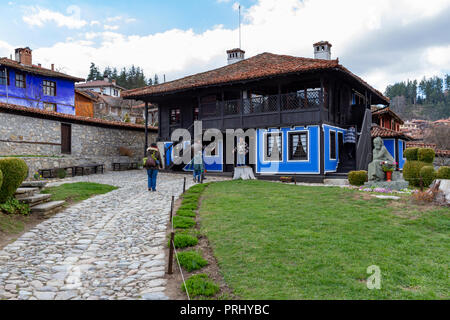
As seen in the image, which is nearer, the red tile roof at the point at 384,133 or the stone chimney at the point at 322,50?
the red tile roof at the point at 384,133

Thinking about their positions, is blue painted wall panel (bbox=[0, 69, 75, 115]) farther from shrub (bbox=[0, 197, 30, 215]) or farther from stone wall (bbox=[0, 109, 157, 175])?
shrub (bbox=[0, 197, 30, 215])

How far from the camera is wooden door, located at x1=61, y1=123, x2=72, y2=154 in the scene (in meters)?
19.6

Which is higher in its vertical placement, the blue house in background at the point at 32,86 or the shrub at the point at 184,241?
the blue house in background at the point at 32,86

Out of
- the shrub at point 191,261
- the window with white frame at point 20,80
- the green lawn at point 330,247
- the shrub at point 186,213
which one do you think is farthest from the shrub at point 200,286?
the window with white frame at point 20,80

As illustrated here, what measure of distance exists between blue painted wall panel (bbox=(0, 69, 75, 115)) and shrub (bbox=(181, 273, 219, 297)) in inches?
1027

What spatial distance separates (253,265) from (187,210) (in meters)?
3.76

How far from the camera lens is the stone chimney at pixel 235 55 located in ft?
75.5

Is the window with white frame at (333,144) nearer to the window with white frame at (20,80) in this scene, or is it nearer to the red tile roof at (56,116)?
the red tile roof at (56,116)

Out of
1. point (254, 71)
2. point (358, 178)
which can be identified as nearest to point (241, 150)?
point (254, 71)

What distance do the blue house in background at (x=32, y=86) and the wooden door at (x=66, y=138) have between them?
318 inches

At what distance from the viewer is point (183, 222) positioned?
21.6 ft

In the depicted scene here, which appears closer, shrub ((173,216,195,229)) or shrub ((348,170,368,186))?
shrub ((173,216,195,229))

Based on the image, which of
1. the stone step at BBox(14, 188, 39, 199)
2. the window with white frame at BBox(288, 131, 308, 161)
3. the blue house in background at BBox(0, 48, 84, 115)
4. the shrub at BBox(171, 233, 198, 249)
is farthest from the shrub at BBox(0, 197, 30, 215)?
the blue house in background at BBox(0, 48, 84, 115)
